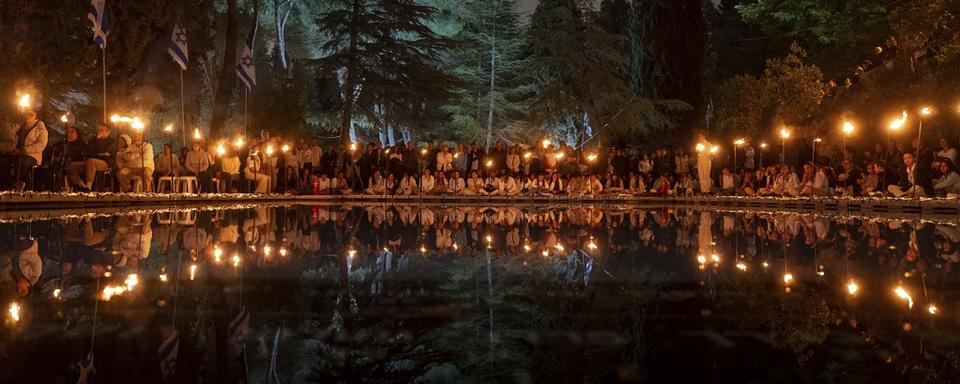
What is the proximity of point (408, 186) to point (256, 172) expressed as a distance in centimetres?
445

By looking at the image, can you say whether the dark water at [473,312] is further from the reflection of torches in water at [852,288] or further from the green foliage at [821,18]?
the green foliage at [821,18]

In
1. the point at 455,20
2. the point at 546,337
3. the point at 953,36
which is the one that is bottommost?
the point at 546,337

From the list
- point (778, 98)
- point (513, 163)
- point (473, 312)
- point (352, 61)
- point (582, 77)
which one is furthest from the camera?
point (352, 61)

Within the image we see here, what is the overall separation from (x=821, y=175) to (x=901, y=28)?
3.93 m

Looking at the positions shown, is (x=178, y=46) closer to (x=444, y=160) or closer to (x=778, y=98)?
(x=444, y=160)

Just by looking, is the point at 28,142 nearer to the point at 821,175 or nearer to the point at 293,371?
the point at 293,371

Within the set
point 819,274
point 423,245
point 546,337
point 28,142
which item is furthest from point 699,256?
point 28,142

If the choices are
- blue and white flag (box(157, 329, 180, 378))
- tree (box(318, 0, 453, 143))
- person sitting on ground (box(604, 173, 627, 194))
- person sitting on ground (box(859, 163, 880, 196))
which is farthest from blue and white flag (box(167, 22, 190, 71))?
blue and white flag (box(157, 329, 180, 378))

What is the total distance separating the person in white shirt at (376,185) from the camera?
2631cm

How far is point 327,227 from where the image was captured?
11406 millimetres

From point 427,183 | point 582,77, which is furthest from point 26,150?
point 582,77

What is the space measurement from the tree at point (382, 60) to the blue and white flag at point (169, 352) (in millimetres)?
27989

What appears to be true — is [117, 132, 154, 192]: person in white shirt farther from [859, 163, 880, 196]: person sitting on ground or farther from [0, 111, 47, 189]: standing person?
[859, 163, 880, 196]: person sitting on ground

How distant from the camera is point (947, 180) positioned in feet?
59.9
